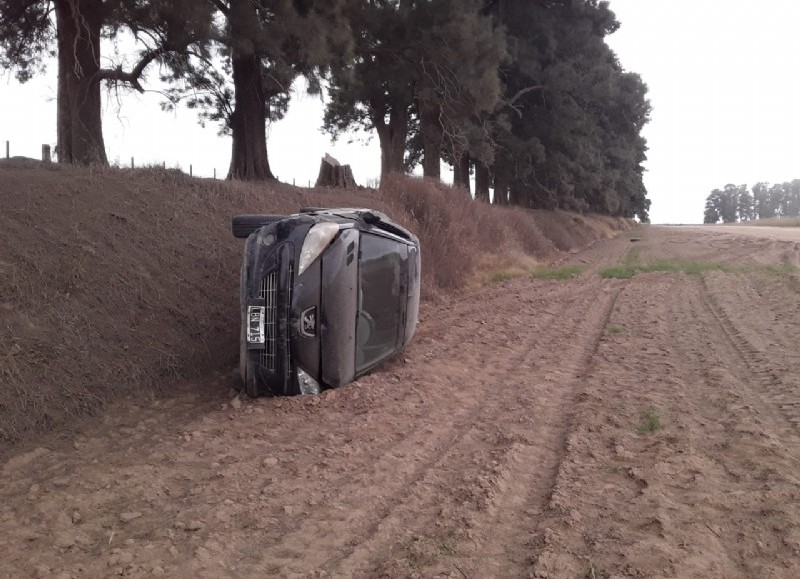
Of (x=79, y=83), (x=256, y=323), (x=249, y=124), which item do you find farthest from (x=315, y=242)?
(x=249, y=124)

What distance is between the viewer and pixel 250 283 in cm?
563

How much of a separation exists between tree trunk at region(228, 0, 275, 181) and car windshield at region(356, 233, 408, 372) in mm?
7824

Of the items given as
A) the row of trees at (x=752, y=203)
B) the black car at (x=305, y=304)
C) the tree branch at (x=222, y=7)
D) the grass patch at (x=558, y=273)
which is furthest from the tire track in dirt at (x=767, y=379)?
the row of trees at (x=752, y=203)

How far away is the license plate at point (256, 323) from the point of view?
555cm

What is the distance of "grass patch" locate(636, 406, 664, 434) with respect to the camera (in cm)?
520

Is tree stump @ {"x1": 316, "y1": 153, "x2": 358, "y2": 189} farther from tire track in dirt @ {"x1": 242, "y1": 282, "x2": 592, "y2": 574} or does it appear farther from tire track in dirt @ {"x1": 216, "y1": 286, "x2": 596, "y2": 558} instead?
tire track in dirt @ {"x1": 242, "y1": 282, "x2": 592, "y2": 574}

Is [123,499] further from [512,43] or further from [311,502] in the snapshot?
[512,43]

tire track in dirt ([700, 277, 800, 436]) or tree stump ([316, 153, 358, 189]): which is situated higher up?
tree stump ([316, 153, 358, 189])

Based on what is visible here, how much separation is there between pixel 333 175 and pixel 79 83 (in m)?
6.03

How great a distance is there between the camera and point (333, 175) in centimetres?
1648

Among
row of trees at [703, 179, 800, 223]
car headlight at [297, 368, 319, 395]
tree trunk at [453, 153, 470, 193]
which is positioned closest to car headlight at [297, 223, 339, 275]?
car headlight at [297, 368, 319, 395]

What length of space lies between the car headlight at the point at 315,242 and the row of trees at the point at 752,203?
15890cm

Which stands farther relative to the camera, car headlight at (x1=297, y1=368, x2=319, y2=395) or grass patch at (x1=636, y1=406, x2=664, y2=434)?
car headlight at (x1=297, y1=368, x2=319, y2=395)

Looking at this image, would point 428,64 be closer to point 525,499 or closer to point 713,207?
point 525,499
